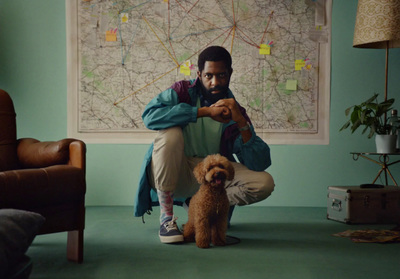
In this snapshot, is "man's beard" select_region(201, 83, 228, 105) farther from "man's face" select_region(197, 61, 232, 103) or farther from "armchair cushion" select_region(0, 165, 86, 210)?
"armchair cushion" select_region(0, 165, 86, 210)

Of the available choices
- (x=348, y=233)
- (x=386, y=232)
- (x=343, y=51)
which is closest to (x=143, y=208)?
(x=348, y=233)

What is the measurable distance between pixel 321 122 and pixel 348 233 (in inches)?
51.6

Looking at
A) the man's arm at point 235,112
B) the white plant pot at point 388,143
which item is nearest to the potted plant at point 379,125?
the white plant pot at point 388,143

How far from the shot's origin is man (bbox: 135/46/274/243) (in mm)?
2215

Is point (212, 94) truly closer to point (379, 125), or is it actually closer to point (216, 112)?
point (216, 112)

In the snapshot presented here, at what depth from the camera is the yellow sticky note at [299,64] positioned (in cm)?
351

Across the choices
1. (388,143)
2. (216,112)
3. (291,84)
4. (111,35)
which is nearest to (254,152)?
(216,112)

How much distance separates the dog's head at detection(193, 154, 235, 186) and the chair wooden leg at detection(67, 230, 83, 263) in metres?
0.59

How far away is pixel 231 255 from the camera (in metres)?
1.95

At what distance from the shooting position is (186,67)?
3539 millimetres

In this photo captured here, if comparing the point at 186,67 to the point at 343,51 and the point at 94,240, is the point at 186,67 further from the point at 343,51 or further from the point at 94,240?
the point at 94,240

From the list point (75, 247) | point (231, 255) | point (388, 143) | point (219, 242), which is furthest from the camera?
point (388, 143)

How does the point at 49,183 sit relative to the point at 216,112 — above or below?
below

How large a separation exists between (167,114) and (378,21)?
1.73 meters
